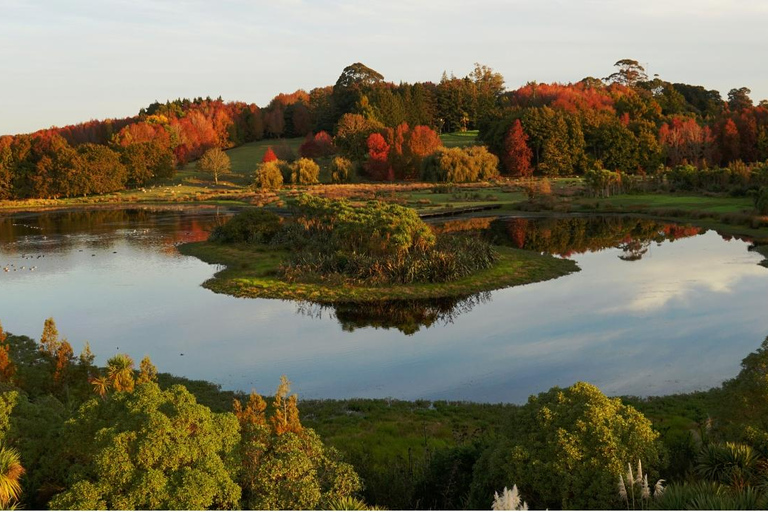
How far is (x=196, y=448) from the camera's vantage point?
31.6ft

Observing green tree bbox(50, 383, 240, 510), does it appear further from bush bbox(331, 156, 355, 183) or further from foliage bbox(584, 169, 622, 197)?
bush bbox(331, 156, 355, 183)

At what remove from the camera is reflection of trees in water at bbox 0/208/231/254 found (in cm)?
5604

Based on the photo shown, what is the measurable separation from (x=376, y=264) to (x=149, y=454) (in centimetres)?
2690

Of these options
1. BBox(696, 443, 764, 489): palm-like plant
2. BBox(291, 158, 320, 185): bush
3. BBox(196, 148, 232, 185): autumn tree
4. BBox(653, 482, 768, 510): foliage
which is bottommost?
BBox(696, 443, 764, 489): palm-like plant

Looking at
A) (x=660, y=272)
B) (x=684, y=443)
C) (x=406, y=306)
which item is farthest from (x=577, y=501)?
(x=660, y=272)

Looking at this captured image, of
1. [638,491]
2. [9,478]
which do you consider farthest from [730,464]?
[9,478]

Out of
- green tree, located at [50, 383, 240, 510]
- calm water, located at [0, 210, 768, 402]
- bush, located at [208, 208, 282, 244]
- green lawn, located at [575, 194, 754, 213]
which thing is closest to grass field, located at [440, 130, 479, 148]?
green lawn, located at [575, 194, 754, 213]

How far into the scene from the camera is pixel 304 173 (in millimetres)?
97812

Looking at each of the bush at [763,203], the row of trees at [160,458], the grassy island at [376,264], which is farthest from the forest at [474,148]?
the row of trees at [160,458]

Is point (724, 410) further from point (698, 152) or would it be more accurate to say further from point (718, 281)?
point (698, 152)

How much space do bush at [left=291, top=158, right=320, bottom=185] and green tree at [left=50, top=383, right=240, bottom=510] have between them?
289 ft

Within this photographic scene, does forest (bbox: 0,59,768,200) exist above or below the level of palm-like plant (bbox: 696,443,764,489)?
above

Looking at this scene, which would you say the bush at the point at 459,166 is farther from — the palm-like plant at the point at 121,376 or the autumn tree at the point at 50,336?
the palm-like plant at the point at 121,376

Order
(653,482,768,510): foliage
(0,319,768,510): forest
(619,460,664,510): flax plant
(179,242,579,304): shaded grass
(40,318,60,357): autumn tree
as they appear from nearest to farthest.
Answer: (653,482,768,510): foliage → (619,460,664,510): flax plant → (0,319,768,510): forest → (40,318,60,357): autumn tree → (179,242,579,304): shaded grass
